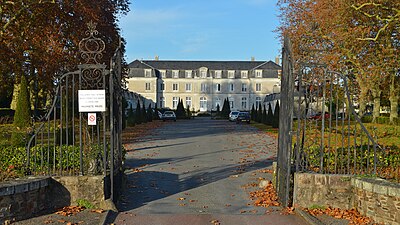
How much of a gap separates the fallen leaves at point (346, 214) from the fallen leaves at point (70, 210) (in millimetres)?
4036

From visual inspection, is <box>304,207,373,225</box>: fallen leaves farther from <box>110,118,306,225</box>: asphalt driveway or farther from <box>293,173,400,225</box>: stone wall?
<box>110,118,306,225</box>: asphalt driveway

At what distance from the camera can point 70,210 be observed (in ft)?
25.5

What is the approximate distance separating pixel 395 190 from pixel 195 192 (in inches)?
175

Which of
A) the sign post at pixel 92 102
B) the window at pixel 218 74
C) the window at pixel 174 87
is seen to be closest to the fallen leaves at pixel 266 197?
the sign post at pixel 92 102

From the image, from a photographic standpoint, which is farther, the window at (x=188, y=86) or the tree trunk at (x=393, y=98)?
the window at (x=188, y=86)

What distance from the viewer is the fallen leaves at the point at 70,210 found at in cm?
755

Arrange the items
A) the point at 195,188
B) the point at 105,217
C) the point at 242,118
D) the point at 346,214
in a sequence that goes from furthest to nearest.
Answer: the point at 242,118, the point at 195,188, the point at 346,214, the point at 105,217

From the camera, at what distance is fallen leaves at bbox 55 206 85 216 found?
7.55 m

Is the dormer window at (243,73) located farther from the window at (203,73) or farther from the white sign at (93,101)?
the white sign at (93,101)

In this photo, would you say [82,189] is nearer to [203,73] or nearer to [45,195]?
[45,195]

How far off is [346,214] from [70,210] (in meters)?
4.78

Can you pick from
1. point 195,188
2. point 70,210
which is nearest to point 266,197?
point 195,188

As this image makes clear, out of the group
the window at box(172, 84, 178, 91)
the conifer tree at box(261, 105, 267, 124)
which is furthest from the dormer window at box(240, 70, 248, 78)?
the conifer tree at box(261, 105, 267, 124)

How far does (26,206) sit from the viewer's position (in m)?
7.26
